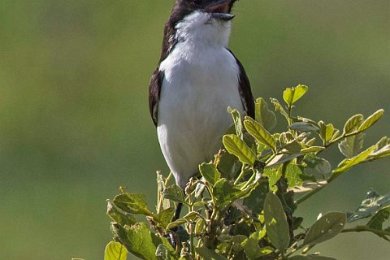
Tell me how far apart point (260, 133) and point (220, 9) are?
6.00 feet

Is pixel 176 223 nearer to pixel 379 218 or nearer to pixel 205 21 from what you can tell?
pixel 379 218

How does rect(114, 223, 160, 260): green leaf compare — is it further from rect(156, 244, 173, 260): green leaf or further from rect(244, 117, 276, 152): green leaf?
rect(244, 117, 276, 152): green leaf

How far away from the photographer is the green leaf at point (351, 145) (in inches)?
103

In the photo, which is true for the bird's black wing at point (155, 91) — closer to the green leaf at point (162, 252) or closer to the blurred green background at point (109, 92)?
the green leaf at point (162, 252)

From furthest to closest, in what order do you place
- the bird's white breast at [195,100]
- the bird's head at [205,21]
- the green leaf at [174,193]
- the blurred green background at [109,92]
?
the blurred green background at [109,92], the bird's head at [205,21], the bird's white breast at [195,100], the green leaf at [174,193]

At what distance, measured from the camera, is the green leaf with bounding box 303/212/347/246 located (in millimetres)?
2386

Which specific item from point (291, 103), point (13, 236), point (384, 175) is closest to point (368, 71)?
point (384, 175)

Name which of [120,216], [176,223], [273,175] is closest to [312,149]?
[273,175]

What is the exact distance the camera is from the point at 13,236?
27.8 ft

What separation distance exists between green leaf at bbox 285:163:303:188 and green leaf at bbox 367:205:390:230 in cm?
19

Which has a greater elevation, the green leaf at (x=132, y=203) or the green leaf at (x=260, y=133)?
the green leaf at (x=260, y=133)

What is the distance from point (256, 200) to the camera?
2.66 metres

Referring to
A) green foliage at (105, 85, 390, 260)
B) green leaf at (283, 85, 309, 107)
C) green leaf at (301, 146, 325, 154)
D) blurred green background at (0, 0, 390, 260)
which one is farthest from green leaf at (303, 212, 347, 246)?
blurred green background at (0, 0, 390, 260)

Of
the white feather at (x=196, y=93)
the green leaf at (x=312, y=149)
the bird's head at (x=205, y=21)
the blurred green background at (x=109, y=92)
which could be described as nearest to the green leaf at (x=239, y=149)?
the green leaf at (x=312, y=149)
